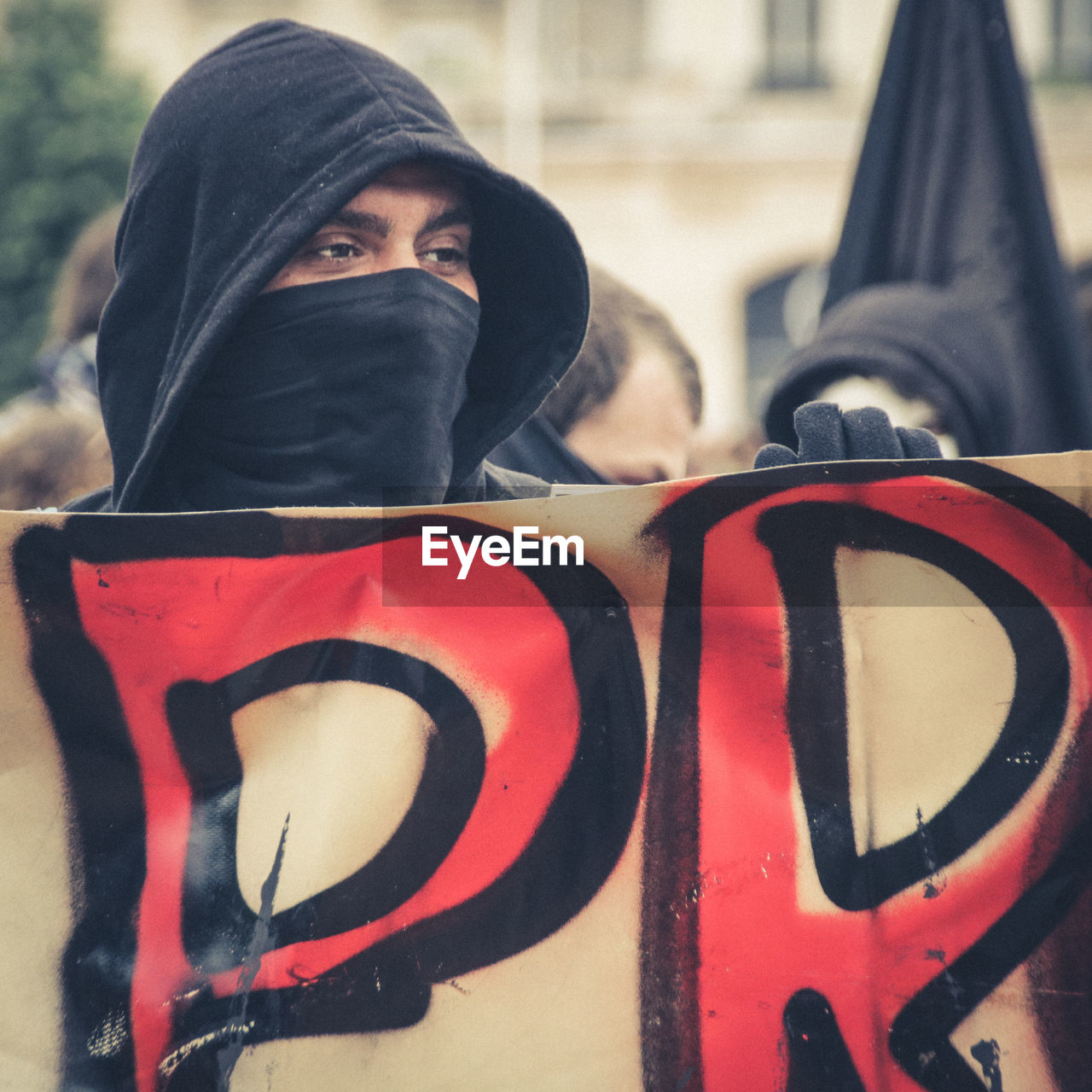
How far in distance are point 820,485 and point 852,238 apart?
2200 mm

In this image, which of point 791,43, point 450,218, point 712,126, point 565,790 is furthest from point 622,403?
point 791,43

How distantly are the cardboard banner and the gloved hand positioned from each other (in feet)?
0.15

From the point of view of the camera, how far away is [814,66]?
14.5 meters

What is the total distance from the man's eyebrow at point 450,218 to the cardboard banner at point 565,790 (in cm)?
49

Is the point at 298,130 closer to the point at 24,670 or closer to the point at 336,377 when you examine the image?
the point at 336,377

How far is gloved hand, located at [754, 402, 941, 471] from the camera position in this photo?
1159mm

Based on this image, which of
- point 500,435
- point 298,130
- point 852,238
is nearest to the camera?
point 298,130

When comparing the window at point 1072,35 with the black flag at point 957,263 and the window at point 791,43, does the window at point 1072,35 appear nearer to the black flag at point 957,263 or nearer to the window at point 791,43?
the window at point 791,43

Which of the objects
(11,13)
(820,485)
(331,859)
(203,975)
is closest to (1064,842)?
(820,485)

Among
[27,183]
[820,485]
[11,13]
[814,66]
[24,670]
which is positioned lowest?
[24,670]

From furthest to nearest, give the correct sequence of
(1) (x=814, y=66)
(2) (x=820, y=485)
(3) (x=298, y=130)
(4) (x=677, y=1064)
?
1. (1) (x=814, y=66)
2. (3) (x=298, y=130)
3. (2) (x=820, y=485)
4. (4) (x=677, y=1064)

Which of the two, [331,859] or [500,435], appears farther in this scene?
[500,435]

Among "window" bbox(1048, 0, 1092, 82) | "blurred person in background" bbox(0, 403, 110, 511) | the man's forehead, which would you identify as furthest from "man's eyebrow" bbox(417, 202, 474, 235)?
"window" bbox(1048, 0, 1092, 82)

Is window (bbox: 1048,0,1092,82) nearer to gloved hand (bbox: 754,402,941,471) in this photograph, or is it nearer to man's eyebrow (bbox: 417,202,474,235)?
man's eyebrow (bbox: 417,202,474,235)
